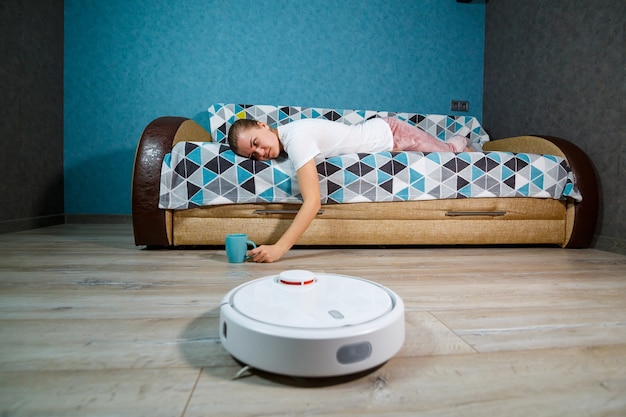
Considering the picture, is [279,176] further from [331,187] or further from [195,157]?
[195,157]

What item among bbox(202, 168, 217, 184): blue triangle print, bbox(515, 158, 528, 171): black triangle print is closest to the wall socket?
bbox(515, 158, 528, 171): black triangle print

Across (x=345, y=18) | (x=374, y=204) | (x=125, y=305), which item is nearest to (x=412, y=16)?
(x=345, y=18)

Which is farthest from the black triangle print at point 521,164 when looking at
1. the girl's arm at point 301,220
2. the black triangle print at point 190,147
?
the black triangle print at point 190,147

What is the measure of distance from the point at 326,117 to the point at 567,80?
148cm

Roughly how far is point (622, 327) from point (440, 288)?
1.25 ft

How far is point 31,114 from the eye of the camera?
2174mm

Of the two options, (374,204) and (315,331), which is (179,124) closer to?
(374,204)

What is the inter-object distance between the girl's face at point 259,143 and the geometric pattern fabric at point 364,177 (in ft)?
0.17

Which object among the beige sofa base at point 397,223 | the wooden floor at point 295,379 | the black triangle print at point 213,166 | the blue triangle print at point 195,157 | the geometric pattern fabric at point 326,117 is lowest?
the wooden floor at point 295,379

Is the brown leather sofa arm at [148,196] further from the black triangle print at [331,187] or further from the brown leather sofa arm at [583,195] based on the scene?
the brown leather sofa arm at [583,195]

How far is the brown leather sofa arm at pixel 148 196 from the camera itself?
1.45 m

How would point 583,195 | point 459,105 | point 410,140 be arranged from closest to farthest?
point 583,195
point 410,140
point 459,105

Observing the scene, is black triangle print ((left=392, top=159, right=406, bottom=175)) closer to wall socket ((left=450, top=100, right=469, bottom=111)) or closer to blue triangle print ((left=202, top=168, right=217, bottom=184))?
blue triangle print ((left=202, top=168, right=217, bottom=184))

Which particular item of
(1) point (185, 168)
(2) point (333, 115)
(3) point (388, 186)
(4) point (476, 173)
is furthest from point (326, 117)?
(1) point (185, 168)
